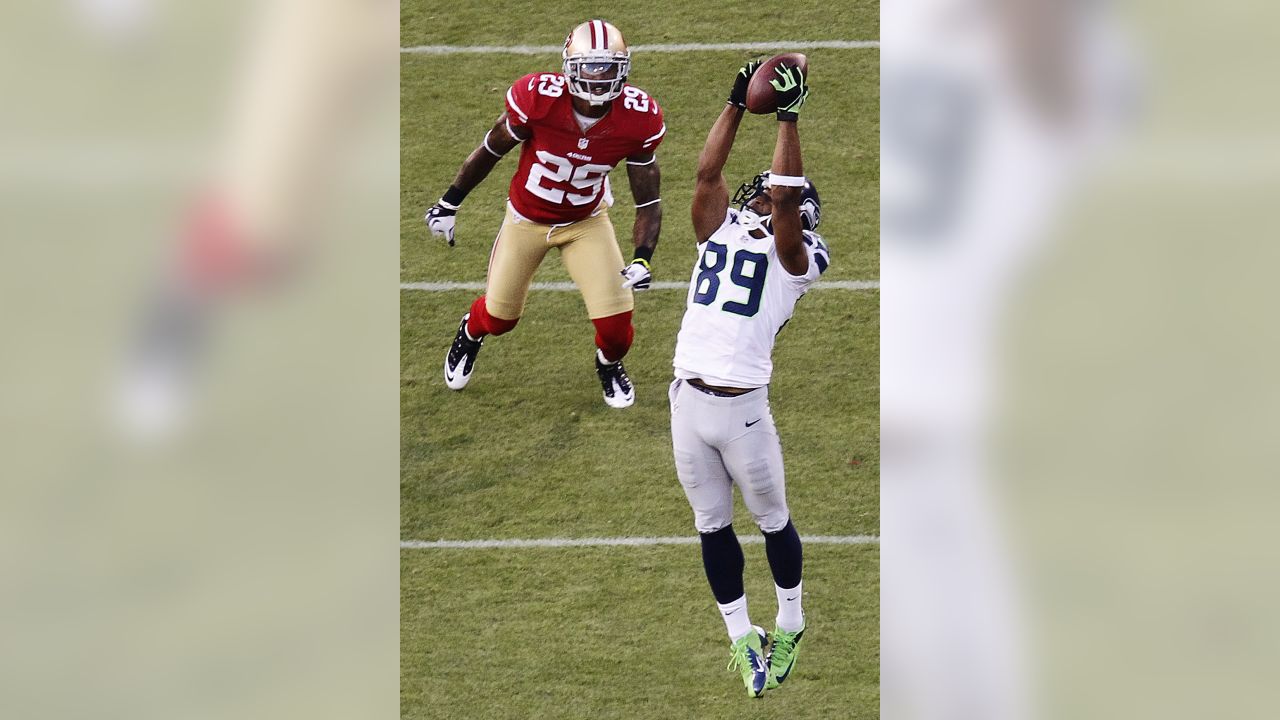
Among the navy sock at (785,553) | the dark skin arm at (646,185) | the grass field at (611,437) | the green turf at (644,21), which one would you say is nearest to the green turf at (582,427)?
the grass field at (611,437)

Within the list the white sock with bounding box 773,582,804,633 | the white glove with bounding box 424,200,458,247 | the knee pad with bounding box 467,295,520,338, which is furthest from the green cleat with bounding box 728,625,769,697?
the white glove with bounding box 424,200,458,247

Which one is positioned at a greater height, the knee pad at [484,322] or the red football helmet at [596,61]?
the red football helmet at [596,61]

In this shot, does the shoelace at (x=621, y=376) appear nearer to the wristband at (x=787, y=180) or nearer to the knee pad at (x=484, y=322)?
the knee pad at (x=484, y=322)

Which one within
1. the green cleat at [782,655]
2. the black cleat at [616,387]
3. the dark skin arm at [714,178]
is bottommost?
the green cleat at [782,655]

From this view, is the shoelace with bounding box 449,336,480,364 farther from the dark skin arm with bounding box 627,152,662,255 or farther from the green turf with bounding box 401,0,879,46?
the green turf with bounding box 401,0,879,46

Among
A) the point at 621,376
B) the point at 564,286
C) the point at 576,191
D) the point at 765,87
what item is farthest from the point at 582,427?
the point at 765,87

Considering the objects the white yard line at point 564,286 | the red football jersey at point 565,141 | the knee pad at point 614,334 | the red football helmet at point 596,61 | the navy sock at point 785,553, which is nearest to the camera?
the navy sock at point 785,553
